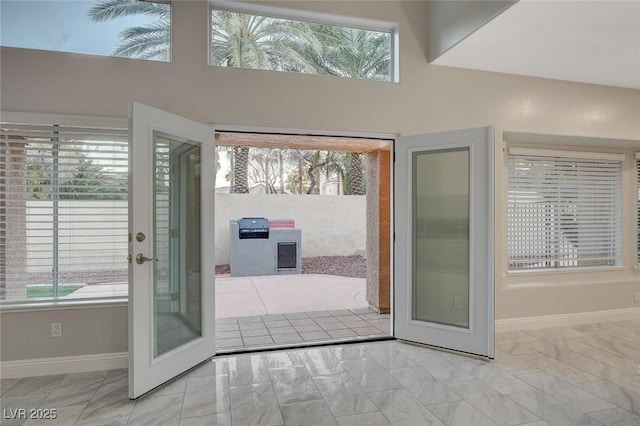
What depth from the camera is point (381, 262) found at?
484 cm

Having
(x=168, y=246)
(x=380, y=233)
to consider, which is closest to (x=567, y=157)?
(x=380, y=233)

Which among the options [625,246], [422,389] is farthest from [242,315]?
[625,246]

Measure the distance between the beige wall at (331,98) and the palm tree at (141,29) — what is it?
133 millimetres

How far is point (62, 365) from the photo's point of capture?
116 inches

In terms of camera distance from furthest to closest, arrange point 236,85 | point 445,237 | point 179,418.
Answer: point 445,237, point 236,85, point 179,418

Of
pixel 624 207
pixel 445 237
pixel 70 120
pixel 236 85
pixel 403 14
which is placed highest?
pixel 403 14

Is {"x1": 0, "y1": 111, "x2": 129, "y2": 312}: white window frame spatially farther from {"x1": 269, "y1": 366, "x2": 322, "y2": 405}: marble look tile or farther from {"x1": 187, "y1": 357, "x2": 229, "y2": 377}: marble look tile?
{"x1": 269, "y1": 366, "x2": 322, "y2": 405}: marble look tile

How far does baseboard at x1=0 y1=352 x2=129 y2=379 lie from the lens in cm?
287

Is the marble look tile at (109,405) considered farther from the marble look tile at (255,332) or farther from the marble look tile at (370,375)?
the marble look tile at (370,375)

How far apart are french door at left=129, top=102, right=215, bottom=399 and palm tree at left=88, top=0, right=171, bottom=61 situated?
0.85 metres

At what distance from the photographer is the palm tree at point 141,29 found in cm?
316

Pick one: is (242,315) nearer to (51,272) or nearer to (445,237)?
(51,272)

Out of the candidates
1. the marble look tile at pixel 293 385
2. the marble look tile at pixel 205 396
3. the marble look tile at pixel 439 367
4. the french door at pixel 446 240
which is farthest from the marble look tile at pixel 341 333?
the marble look tile at pixel 205 396

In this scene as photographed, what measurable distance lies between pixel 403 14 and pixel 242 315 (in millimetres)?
3982
